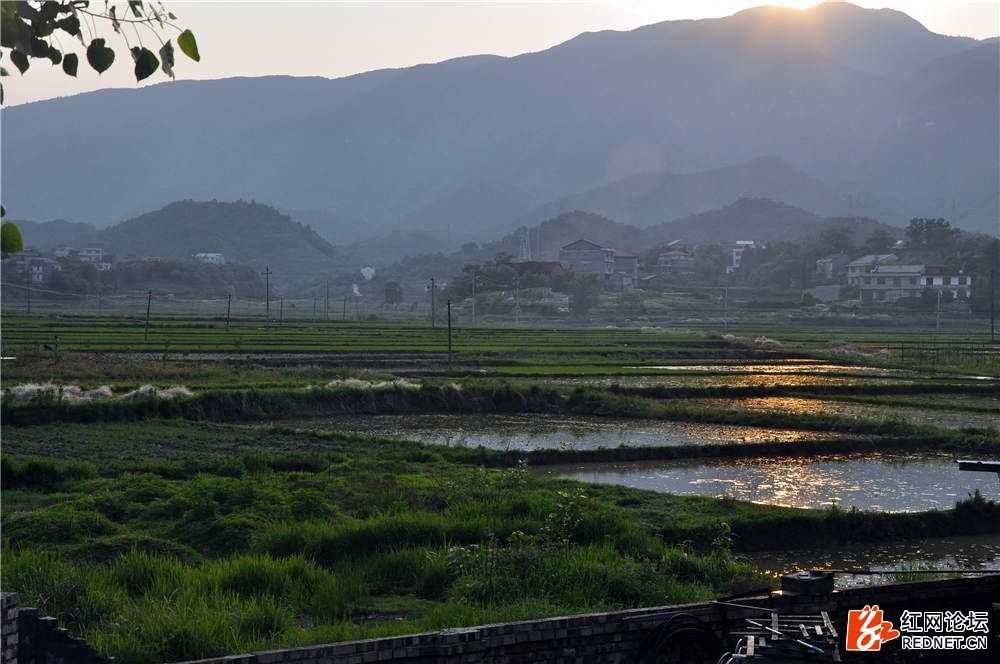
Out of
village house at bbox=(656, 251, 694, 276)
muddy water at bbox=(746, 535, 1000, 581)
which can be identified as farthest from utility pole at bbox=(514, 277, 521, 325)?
muddy water at bbox=(746, 535, 1000, 581)

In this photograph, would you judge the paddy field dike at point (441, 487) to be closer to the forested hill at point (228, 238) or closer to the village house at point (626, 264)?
the village house at point (626, 264)

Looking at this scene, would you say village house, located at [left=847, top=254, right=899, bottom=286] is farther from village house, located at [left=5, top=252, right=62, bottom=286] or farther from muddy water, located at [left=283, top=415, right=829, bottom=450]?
village house, located at [left=5, top=252, right=62, bottom=286]

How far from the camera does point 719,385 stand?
1296 inches

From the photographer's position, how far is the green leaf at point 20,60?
3.75m

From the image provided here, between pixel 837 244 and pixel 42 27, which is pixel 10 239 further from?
pixel 837 244

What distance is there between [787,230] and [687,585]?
183 meters

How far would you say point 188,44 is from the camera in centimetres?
357

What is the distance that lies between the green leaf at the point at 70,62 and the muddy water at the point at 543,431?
1755 centimetres

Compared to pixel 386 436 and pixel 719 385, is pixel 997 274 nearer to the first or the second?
pixel 719 385

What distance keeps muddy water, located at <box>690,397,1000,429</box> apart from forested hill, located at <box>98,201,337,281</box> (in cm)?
12928

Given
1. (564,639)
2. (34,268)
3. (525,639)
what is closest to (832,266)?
(34,268)

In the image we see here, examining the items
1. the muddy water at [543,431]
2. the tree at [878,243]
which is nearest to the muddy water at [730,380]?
the muddy water at [543,431]

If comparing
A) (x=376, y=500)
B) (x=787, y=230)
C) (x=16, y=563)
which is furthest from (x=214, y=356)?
(x=787, y=230)

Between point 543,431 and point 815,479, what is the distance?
24.3ft
